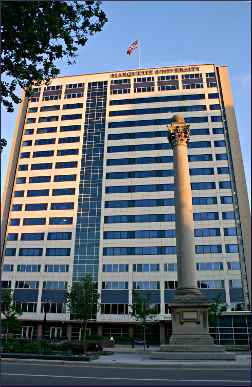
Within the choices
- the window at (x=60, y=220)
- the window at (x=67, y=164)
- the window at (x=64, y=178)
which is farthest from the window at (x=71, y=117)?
the window at (x=60, y=220)

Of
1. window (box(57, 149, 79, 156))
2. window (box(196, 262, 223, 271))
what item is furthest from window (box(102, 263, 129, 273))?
window (box(57, 149, 79, 156))

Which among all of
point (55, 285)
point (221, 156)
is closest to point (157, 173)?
point (221, 156)

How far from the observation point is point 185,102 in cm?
7475

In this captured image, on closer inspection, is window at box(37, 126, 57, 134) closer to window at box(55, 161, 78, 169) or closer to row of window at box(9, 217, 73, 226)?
window at box(55, 161, 78, 169)

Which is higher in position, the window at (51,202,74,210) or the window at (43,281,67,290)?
the window at (51,202,74,210)

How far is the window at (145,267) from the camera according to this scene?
61562 millimetres

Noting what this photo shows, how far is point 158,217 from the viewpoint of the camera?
64875mm

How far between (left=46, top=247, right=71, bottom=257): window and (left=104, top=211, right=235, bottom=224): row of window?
31.5 ft

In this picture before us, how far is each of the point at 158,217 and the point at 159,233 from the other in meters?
3.18

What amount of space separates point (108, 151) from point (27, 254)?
2726 cm

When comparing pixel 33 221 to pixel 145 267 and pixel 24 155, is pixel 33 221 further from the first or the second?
pixel 145 267

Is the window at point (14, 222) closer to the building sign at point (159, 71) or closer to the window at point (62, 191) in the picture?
the window at point (62, 191)

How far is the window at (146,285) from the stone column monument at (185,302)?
108 feet

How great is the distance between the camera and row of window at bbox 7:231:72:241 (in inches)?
2630
